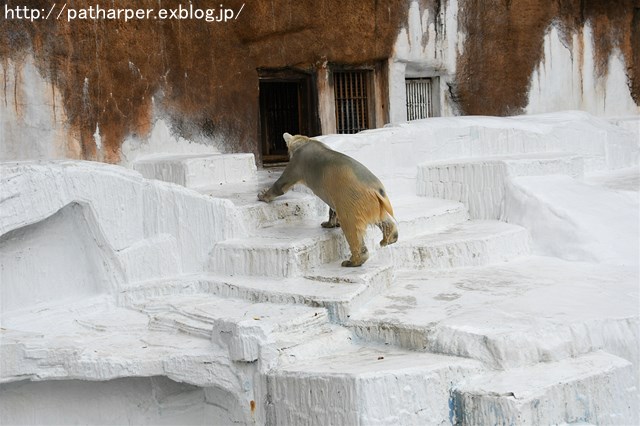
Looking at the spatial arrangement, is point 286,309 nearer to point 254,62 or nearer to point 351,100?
point 254,62

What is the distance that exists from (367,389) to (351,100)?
5965 mm

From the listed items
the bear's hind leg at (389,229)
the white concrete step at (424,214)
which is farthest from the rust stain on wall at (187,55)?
the bear's hind leg at (389,229)

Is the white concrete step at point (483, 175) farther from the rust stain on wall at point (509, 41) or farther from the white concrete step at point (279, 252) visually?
the rust stain on wall at point (509, 41)

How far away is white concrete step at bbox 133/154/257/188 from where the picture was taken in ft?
22.2

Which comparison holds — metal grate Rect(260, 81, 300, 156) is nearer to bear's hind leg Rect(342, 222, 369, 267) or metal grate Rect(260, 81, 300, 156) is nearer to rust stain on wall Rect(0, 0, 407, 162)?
rust stain on wall Rect(0, 0, 407, 162)

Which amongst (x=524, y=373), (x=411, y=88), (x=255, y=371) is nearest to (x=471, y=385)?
(x=524, y=373)

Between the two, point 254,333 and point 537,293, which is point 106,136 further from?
point 537,293

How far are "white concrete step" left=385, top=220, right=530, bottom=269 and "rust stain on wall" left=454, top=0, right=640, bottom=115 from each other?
3.83m

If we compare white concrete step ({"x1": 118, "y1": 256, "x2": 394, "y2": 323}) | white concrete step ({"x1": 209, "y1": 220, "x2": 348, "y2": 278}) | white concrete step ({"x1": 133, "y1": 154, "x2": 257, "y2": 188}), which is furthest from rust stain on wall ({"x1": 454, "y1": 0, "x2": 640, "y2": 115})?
white concrete step ({"x1": 118, "y1": 256, "x2": 394, "y2": 323})

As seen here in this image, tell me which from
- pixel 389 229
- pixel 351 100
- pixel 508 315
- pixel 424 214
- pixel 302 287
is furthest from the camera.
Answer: pixel 351 100

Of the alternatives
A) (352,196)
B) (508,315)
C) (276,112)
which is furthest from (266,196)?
(276,112)

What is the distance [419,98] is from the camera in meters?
10.1

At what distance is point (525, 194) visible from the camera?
271 inches

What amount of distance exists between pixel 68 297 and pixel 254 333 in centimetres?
163
